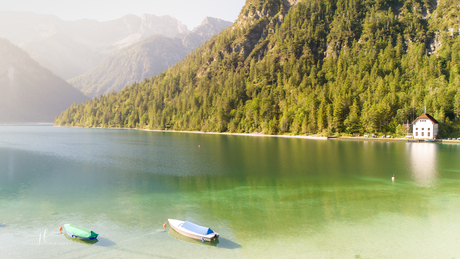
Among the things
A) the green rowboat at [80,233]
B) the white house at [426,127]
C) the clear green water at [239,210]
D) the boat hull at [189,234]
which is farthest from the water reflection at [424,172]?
the white house at [426,127]

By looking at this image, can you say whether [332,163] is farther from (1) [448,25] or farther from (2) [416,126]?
(1) [448,25]

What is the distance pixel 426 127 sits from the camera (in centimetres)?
12156

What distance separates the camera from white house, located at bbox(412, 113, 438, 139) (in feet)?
395

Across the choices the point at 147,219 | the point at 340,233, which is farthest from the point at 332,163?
the point at 147,219

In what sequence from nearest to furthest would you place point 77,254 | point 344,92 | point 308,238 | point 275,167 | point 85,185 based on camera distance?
point 77,254, point 308,238, point 85,185, point 275,167, point 344,92

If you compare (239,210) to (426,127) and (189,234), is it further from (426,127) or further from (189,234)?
(426,127)

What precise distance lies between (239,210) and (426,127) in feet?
412

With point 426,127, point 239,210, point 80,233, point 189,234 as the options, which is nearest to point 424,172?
point 239,210

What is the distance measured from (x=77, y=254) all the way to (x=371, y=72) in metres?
194

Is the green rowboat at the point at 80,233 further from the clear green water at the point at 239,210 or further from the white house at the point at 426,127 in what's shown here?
the white house at the point at 426,127

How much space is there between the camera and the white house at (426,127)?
4739 inches

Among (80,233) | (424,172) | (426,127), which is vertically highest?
(426,127)

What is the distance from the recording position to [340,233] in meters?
24.9

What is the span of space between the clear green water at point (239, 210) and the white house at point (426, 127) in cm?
7723
